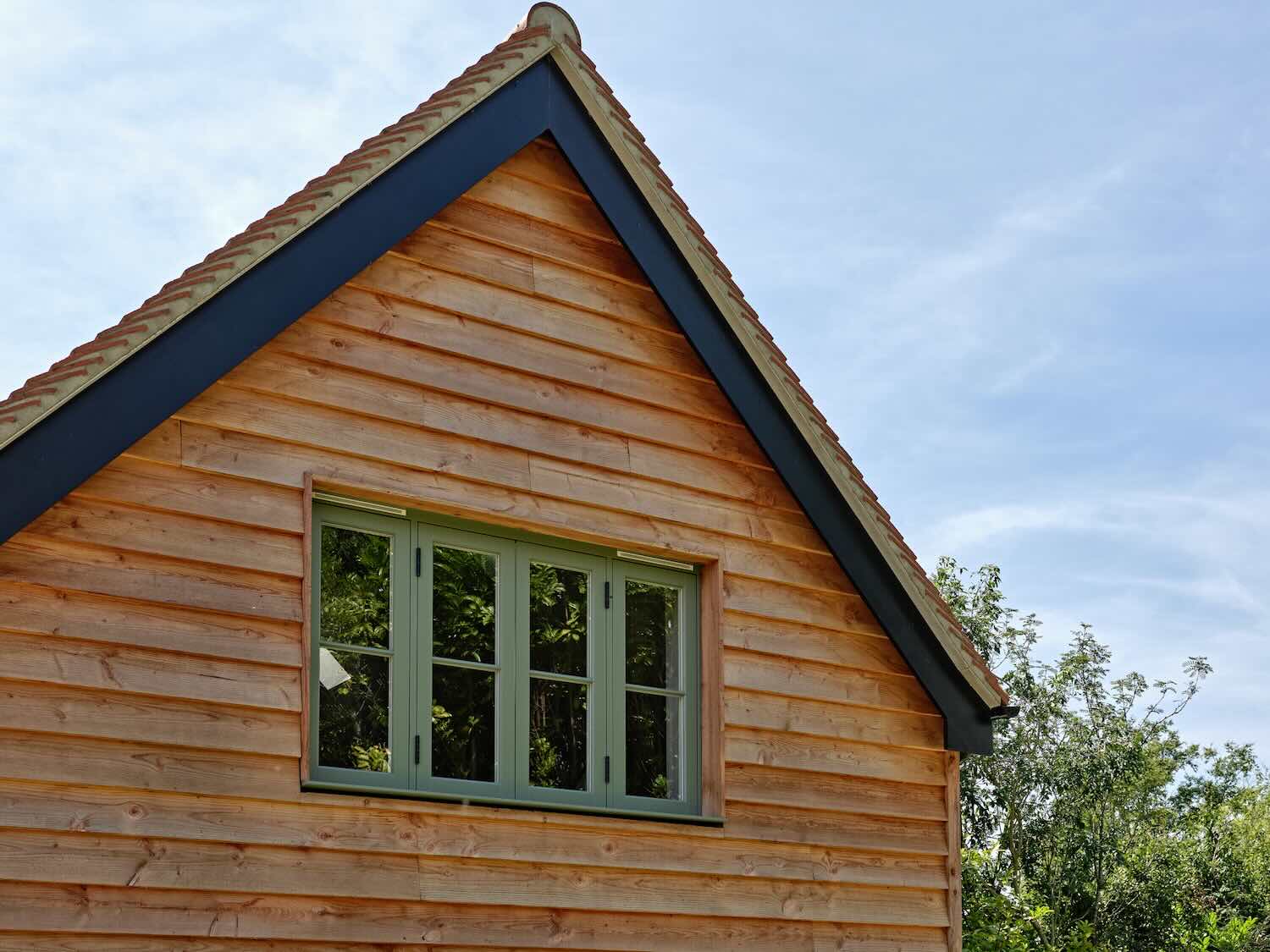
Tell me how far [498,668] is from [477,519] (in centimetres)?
70

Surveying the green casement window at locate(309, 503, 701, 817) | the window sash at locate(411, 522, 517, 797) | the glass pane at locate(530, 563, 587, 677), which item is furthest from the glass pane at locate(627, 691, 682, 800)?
the window sash at locate(411, 522, 517, 797)

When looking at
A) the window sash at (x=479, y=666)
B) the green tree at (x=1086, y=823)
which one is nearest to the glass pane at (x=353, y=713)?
the window sash at (x=479, y=666)

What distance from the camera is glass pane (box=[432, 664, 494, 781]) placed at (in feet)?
24.1

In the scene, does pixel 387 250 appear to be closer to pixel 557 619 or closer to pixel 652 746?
pixel 557 619

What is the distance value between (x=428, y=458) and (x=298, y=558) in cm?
84

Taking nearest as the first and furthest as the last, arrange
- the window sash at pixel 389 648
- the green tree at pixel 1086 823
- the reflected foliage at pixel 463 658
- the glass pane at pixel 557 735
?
the window sash at pixel 389 648
the reflected foliage at pixel 463 658
the glass pane at pixel 557 735
the green tree at pixel 1086 823

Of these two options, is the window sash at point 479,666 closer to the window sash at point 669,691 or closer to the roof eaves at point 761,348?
the window sash at point 669,691

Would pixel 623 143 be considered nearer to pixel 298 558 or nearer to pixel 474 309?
pixel 474 309

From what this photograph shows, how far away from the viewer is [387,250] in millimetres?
7504

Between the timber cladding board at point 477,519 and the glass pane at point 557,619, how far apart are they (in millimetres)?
236

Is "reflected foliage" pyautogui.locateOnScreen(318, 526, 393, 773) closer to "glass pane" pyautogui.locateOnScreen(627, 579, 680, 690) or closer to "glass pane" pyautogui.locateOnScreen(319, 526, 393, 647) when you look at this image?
"glass pane" pyautogui.locateOnScreen(319, 526, 393, 647)

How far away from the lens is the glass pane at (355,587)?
7191 mm

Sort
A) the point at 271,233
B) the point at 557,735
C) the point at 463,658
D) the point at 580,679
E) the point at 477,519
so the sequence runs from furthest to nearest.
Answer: the point at 580,679
the point at 557,735
the point at 477,519
the point at 463,658
the point at 271,233

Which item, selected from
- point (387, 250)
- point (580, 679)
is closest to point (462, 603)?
point (580, 679)
